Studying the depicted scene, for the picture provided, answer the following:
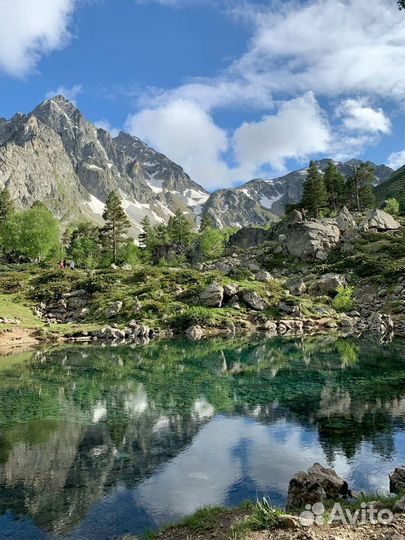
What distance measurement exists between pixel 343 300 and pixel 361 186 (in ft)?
230

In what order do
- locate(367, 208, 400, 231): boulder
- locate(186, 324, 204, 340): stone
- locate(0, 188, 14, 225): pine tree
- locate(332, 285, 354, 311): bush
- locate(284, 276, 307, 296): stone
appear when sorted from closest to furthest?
1. locate(186, 324, 204, 340): stone
2. locate(332, 285, 354, 311): bush
3. locate(284, 276, 307, 296): stone
4. locate(367, 208, 400, 231): boulder
5. locate(0, 188, 14, 225): pine tree

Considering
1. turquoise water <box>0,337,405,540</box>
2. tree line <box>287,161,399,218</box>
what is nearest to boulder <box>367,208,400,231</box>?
tree line <box>287,161,399,218</box>

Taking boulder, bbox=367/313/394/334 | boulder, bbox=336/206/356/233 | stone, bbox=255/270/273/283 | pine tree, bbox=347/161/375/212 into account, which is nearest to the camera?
boulder, bbox=367/313/394/334

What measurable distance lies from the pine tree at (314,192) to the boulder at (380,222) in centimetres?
1649

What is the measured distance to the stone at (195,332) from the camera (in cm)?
6156

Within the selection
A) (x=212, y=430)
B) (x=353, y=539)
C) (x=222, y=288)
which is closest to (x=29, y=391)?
(x=212, y=430)

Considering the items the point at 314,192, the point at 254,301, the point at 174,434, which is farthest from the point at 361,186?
the point at 174,434

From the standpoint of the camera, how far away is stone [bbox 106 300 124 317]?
6675 centimetres

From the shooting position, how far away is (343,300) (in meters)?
71.9

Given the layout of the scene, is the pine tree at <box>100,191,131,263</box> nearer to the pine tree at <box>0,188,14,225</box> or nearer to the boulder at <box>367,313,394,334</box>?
the pine tree at <box>0,188,14,225</box>

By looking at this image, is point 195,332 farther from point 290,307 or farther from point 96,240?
point 96,240

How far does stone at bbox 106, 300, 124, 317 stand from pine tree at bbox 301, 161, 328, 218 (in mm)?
69920

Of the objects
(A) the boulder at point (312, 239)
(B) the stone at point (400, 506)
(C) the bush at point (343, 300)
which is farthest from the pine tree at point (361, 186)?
(B) the stone at point (400, 506)

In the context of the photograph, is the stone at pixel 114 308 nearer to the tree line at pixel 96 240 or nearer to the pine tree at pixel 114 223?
the tree line at pixel 96 240
